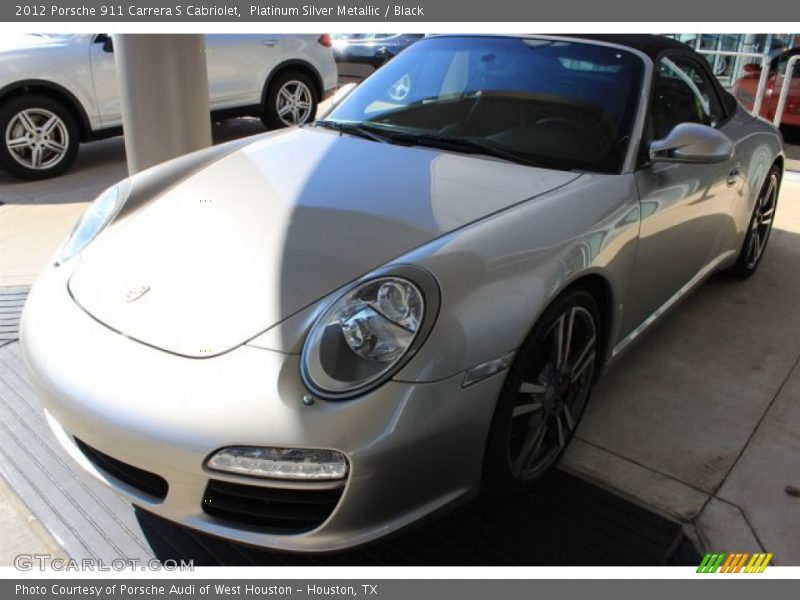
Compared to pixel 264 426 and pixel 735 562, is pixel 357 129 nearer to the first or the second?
pixel 264 426

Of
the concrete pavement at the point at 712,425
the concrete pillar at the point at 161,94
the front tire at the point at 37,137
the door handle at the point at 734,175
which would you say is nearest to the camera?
the concrete pavement at the point at 712,425

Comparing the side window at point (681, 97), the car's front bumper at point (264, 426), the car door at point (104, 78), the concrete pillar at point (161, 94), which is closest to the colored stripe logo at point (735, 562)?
the car's front bumper at point (264, 426)

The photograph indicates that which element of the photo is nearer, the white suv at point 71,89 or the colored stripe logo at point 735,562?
the colored stripe logo at point 735,562

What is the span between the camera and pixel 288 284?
1.93 meters

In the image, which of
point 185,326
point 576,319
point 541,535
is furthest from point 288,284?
point 541,535

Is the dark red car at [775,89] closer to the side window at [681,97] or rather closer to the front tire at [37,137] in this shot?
the side window at [681,97]

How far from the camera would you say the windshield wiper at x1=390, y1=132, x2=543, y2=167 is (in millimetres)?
2562

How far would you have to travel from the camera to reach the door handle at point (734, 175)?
321 centimetres

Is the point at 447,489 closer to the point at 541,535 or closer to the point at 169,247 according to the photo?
the point at 541,535

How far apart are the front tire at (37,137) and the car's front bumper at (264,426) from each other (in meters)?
4.71

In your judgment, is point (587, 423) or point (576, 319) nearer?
point (576, 319)

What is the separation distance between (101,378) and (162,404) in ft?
0.72

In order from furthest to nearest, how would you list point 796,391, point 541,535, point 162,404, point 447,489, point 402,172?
point 796,391, point 402,172, point 541,535, point 447,489, point 162,404

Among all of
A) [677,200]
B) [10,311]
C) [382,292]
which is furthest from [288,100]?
[382,292]
